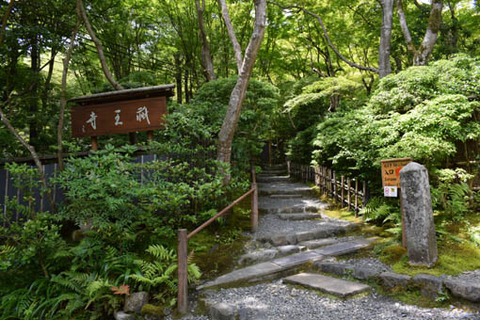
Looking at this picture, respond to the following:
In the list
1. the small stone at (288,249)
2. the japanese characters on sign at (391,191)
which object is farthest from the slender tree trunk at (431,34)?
the small stone at (288,249)

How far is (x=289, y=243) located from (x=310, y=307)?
273 cm

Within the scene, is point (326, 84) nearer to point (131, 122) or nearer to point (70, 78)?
point (131, 122)

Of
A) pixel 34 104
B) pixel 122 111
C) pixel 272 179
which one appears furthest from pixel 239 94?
pixel 34 104

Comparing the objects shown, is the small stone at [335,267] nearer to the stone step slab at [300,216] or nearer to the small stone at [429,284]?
the small stone at [429,284]

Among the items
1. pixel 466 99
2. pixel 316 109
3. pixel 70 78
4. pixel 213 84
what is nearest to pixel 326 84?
pixel 316 109

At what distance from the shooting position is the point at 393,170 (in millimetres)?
5406

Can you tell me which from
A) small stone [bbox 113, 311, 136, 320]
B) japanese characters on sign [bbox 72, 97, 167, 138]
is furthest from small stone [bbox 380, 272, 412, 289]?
japanese characters on sign [bbox 72, 97, 167, 138]

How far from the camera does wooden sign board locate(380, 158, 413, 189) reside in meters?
5.30

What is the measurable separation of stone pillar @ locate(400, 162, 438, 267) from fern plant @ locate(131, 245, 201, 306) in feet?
10.8

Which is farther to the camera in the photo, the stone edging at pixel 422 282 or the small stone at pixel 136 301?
the small stone at pixel 136 301

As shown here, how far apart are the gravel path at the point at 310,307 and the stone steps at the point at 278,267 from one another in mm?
221

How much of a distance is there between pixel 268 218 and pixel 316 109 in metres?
8.55

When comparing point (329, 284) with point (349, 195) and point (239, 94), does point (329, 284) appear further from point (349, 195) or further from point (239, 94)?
point (349, 195)

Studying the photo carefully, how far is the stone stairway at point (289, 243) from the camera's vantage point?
5.13 metres
